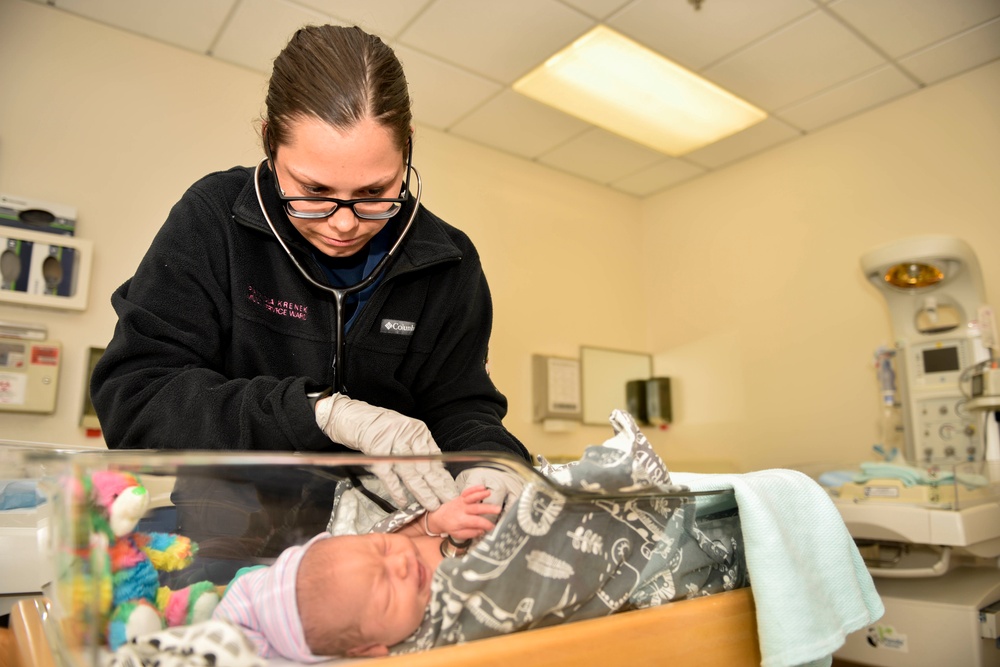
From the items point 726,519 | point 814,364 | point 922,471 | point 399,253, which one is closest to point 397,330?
point 399,253

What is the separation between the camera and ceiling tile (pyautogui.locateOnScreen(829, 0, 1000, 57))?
2.44 metres

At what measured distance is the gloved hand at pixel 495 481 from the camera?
0.68m

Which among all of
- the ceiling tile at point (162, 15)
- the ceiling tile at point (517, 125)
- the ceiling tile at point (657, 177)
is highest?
the ceiling tile at point (162, 15)

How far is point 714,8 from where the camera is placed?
2436 millimetres

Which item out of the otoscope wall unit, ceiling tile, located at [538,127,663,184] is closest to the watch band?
the otoscope wall unit

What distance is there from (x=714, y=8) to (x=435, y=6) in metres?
0.95

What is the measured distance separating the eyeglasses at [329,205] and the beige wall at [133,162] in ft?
5.51

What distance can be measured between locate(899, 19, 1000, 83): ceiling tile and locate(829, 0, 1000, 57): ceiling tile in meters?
0.05

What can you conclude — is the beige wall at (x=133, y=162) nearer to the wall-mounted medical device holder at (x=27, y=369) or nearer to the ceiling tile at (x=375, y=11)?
the wall-mounted medical device holder at (x=27, y=369)

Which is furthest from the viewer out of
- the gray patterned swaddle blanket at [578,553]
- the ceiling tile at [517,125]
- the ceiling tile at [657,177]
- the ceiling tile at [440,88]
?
the ceiling tile at [657,177]

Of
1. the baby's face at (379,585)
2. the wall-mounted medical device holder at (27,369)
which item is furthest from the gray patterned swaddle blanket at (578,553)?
the wall-mounted medical device holder at (27,369)

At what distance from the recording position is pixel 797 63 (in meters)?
2.75

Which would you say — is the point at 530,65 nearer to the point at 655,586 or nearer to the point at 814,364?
the point at 814,364

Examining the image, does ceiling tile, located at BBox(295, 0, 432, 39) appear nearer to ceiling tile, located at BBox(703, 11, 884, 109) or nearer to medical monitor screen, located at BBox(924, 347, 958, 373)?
ceiling tile, located at BBox(703, 11, 884, 109)
